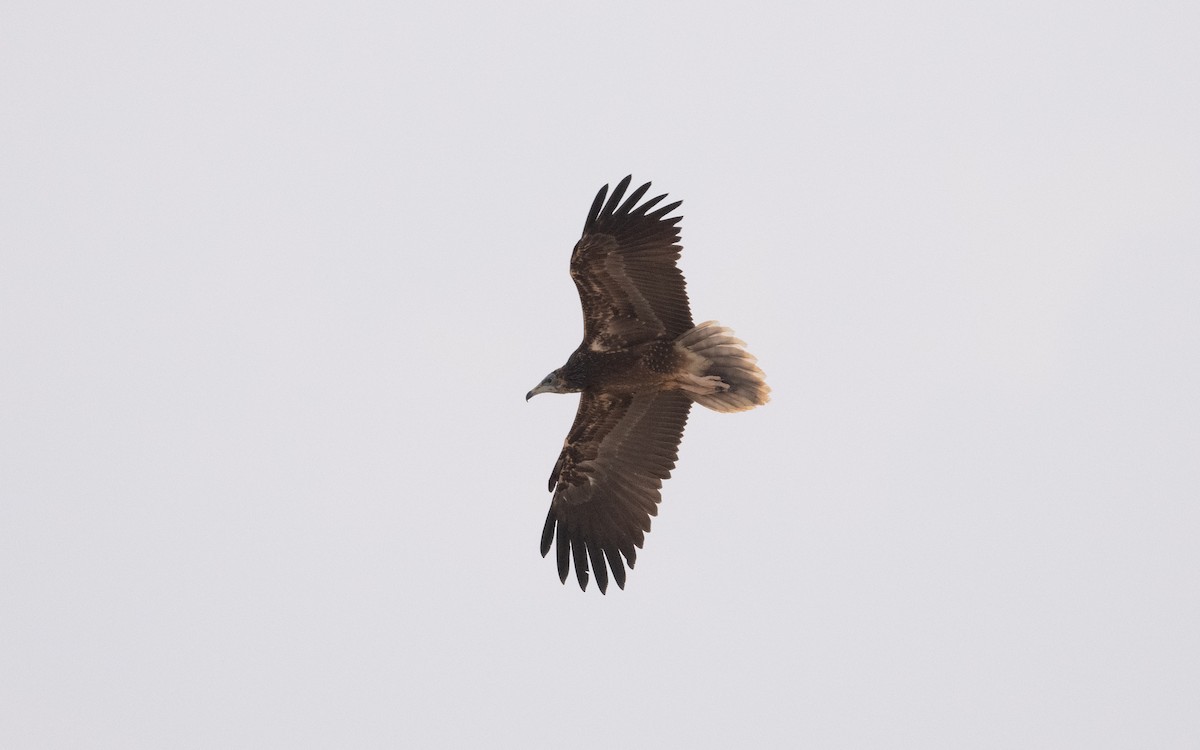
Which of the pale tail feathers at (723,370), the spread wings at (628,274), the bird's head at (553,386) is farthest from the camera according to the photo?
the bird's head at (553,386)

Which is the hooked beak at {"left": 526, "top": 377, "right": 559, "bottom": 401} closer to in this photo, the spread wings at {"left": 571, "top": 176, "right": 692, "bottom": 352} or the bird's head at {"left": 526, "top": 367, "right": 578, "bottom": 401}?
the bird's head at {"left": 526, "top": 367, "right": 578, "bottom": 401}

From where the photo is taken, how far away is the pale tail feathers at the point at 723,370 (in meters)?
13.7

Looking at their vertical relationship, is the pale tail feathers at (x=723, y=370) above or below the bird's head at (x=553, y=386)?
above

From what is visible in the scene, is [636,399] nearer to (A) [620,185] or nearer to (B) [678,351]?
(B) [678,351]

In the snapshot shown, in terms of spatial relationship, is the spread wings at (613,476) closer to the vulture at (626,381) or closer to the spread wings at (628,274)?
the vulture at (626,381)

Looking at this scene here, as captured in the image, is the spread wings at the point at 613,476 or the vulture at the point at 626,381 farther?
the spread wings at the point at 613,476

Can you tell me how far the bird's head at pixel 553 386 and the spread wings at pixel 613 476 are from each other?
197 mm

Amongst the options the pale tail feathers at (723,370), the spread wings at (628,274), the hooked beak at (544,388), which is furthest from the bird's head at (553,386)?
the pale tail feathers at (723,370)

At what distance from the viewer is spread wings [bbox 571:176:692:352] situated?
43.3 ft

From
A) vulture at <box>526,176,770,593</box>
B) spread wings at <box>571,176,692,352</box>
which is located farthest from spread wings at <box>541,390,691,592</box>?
spread wings at <box>571,176,692,352</box>

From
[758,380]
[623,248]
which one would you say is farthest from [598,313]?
[758,380]

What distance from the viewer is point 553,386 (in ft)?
46.4

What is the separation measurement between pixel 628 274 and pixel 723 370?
49.0 inches

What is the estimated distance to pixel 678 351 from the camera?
13.7m
